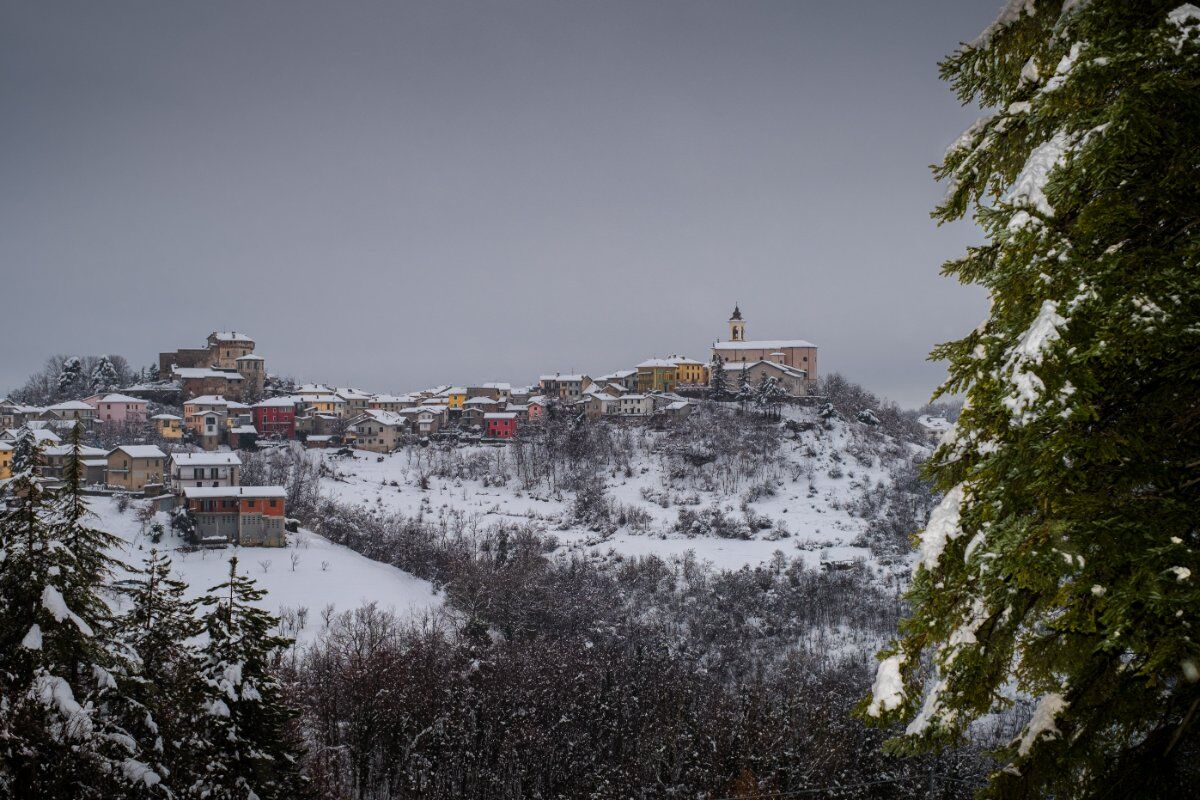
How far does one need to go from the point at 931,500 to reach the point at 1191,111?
67.8m

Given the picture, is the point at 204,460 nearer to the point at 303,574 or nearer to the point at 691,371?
the point at 303,574

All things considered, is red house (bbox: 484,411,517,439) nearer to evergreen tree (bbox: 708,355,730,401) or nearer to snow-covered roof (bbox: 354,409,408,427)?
snow-covered roof (bbox: 354,409,408,427)

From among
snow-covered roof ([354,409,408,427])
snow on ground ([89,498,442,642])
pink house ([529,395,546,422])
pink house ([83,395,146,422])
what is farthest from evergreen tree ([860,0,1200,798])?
pink house ([83,395,146,422])

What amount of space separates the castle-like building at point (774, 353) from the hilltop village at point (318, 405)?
162 millimetres

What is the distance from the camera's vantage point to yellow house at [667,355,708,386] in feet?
333

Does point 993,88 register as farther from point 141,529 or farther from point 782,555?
point 141,529

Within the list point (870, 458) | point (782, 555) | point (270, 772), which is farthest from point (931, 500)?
point (270, 772)

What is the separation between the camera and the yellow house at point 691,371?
101 m

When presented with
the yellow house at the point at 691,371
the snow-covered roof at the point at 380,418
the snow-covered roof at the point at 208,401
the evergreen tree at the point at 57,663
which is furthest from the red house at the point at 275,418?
the evergreen tree at the point at 57,663

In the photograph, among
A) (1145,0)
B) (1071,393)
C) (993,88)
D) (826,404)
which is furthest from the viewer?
(826,404)

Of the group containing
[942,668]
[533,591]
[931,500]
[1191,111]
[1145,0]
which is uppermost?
[1145,0]

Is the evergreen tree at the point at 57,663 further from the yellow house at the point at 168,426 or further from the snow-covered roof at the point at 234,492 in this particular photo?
the yellow house at the point at 168,426

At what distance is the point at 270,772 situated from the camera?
12977 mm

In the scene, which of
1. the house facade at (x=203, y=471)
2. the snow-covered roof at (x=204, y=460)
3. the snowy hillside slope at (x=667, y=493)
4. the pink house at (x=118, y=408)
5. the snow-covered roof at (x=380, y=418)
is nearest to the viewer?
the house facade at (x=203, y=471)
